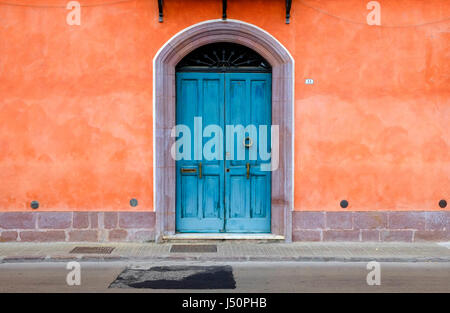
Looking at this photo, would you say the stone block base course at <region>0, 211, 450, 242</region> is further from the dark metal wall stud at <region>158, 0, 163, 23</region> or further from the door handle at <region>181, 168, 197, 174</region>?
the dark metal wall stud at <region>158, 0, 163, 23</region>

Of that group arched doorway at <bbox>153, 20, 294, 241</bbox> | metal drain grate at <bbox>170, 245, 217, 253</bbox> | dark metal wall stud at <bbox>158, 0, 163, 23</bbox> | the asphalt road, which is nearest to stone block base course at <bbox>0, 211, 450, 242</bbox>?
arched doorway at <bbox>153, 20, 294, 241</bbox>

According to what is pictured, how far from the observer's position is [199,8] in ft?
31.9

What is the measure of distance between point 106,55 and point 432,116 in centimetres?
613

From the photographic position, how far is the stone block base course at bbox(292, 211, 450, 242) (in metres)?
9.74

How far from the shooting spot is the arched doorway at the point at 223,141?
10016 mm

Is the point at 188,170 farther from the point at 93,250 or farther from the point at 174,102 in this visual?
the point at 93,250

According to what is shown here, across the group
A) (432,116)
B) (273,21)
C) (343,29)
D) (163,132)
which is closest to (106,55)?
(163,132)

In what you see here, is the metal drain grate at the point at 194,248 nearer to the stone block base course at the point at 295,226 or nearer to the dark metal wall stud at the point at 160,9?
the stone block base course at the point at 295,226

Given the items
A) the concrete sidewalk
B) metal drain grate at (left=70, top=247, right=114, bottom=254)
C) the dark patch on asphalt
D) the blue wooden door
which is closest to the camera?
the dark patch on asphalt

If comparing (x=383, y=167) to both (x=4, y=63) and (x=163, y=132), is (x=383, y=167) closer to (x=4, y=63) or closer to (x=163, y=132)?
(x=163, y=132)

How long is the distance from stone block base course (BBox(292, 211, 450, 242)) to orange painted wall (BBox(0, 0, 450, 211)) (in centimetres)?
17

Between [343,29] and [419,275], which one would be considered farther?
[343,29]

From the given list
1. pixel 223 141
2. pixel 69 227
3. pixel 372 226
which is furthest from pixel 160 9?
pixel 372 226

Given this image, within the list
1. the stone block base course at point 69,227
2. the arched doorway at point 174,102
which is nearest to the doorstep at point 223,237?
the arched doorway at point 174,102
